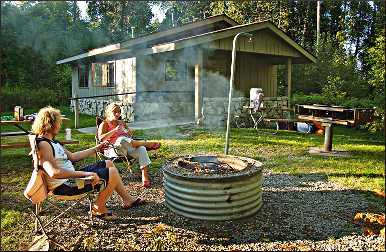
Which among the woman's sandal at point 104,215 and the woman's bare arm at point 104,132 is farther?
the woman's bare arm at point 104,132

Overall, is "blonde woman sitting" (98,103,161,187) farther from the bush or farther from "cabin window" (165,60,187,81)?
the bush

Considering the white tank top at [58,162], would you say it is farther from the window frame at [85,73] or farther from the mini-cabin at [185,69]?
the window frame at [85,73]

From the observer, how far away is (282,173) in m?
5.09

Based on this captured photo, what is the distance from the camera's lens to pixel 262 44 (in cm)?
1084

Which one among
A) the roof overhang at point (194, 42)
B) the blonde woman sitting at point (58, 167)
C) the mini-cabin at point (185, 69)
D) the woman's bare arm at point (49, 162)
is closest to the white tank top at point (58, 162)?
the blonde woman sitting at point (58, 167)

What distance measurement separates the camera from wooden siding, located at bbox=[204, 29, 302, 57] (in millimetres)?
9516

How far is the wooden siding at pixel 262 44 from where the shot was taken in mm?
9516

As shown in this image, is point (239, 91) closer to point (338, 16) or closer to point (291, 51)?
point (291, 51)

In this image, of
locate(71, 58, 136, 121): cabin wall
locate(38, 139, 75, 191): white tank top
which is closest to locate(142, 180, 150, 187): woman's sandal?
locate(38, 139, 75, 191): white tank top

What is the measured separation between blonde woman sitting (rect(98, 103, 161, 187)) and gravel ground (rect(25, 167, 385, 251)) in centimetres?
51

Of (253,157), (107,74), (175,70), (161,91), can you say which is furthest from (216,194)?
(107,74)

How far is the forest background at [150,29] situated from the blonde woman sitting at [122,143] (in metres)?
8.95

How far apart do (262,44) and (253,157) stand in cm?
581

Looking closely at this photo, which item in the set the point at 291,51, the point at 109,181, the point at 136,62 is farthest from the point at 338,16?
the point at 109,181
